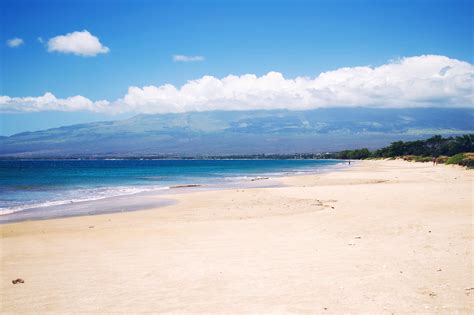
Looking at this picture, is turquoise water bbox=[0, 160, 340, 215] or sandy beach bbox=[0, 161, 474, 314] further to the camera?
turquoise water bbox=[0, 160, 340, 215]

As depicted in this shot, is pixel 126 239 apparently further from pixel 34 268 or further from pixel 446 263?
pixel 446 263

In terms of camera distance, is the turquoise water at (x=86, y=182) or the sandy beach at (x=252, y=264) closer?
the sandy beach at (x=252, y=264)

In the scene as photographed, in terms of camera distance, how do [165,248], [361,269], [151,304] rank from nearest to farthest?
[151,304], [361,269], [165,248]

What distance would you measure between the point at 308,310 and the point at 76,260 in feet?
19.3

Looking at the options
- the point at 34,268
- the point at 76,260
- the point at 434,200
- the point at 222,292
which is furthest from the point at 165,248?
the point at 434,200

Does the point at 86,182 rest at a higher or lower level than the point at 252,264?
higher

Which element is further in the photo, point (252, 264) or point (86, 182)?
point (86, 182)

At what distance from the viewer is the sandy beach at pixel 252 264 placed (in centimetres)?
647

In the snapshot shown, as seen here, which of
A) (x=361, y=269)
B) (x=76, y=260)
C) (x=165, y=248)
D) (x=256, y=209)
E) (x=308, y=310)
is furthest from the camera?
(x=256, y=209)

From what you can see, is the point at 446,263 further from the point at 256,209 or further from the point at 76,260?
the point at 256,209

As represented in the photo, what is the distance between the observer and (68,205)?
23.9 m

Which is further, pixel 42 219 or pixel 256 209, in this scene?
pixel 256 209

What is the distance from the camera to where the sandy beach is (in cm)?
647

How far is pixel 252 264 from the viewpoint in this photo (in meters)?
8.63
